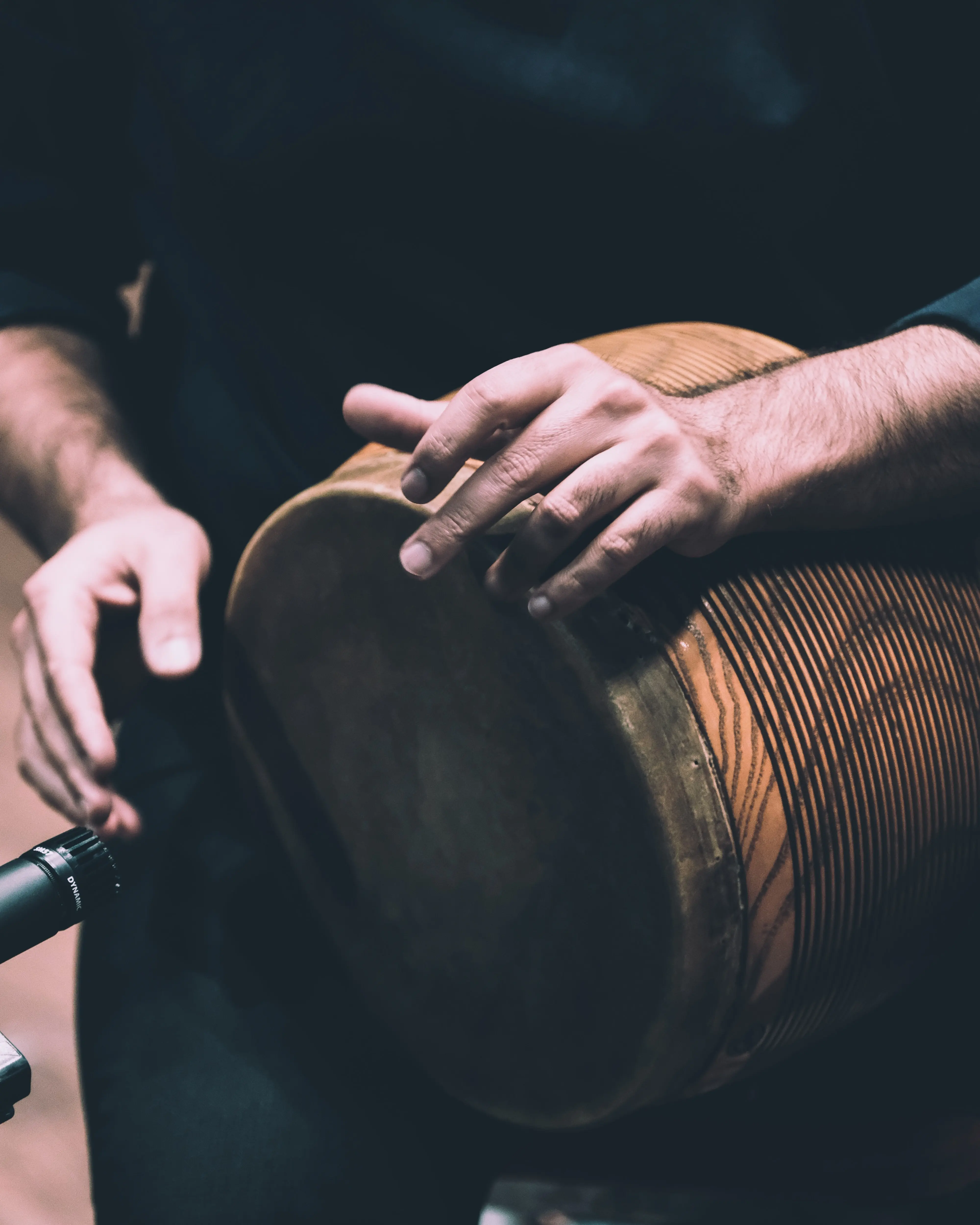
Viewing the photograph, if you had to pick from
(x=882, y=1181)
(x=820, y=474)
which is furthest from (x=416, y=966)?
(x=820, y=474)

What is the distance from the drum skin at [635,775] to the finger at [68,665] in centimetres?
12

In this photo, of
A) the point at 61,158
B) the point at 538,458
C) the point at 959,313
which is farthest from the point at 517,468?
the point at 61,158

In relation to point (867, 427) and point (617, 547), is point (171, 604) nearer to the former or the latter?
point (617, 547)

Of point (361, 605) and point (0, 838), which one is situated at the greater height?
point (361, 605)

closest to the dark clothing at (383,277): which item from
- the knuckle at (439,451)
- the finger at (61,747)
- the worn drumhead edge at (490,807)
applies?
the worn drumhead edge at (490,807)

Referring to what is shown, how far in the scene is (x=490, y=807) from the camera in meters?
0.68

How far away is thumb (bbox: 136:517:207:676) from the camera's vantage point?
0.72 metres

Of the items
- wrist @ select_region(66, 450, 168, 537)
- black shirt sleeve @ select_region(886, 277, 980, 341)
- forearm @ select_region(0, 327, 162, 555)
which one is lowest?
black shirt sleeve @ select_region(886, 277, 980, 341)

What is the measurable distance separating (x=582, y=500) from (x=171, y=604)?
0.39 m

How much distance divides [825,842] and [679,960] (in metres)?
0.12

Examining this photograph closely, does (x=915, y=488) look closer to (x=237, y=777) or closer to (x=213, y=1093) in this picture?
(x=237, y=777)

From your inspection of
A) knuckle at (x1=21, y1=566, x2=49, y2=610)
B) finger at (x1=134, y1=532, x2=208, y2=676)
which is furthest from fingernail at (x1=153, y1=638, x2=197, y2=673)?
knuckle at (x1=21, y1=566, x2=49, y2=610)

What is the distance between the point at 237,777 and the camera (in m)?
0.92

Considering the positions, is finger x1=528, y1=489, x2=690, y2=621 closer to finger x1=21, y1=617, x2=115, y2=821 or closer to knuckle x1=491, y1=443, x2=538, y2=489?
knuckle x1=491, y1=443, x2=538, y2=489
